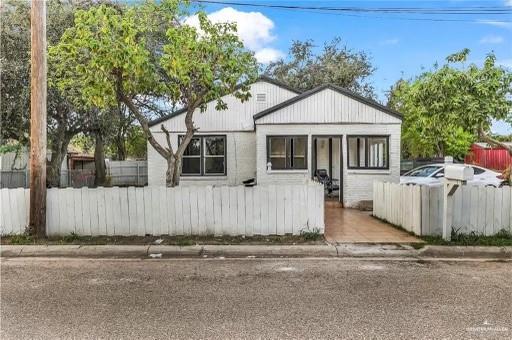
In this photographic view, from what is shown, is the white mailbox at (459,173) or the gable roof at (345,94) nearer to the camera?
the white mailbox at (459,173)

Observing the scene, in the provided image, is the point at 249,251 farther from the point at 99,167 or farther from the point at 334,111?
the point at 99,167

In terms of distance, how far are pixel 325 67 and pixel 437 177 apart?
1383cm

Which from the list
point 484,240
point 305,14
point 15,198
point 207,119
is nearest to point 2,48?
point 207,119

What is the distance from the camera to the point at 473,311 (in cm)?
466

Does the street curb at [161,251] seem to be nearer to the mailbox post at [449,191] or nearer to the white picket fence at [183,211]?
the white picket fence at [183,211]

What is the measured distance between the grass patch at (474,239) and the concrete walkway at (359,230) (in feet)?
1.21

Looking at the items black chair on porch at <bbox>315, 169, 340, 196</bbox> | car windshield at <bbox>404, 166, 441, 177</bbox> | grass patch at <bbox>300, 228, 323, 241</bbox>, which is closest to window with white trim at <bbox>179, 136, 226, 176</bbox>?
black chair on porch at <bbox>315, 169, 340, 196</bbox>

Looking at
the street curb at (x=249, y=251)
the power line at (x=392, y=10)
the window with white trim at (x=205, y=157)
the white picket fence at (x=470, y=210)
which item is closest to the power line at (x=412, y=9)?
the power line at (x=392, y=10)

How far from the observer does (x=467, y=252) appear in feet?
24.6

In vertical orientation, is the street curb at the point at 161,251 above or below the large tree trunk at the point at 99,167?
below

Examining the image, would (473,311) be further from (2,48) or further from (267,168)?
(2,48)

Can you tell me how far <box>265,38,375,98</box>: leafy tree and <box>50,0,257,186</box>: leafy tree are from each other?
743 inches

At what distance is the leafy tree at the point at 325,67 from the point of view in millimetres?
27359

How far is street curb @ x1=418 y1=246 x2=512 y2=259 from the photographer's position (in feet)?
24.4
